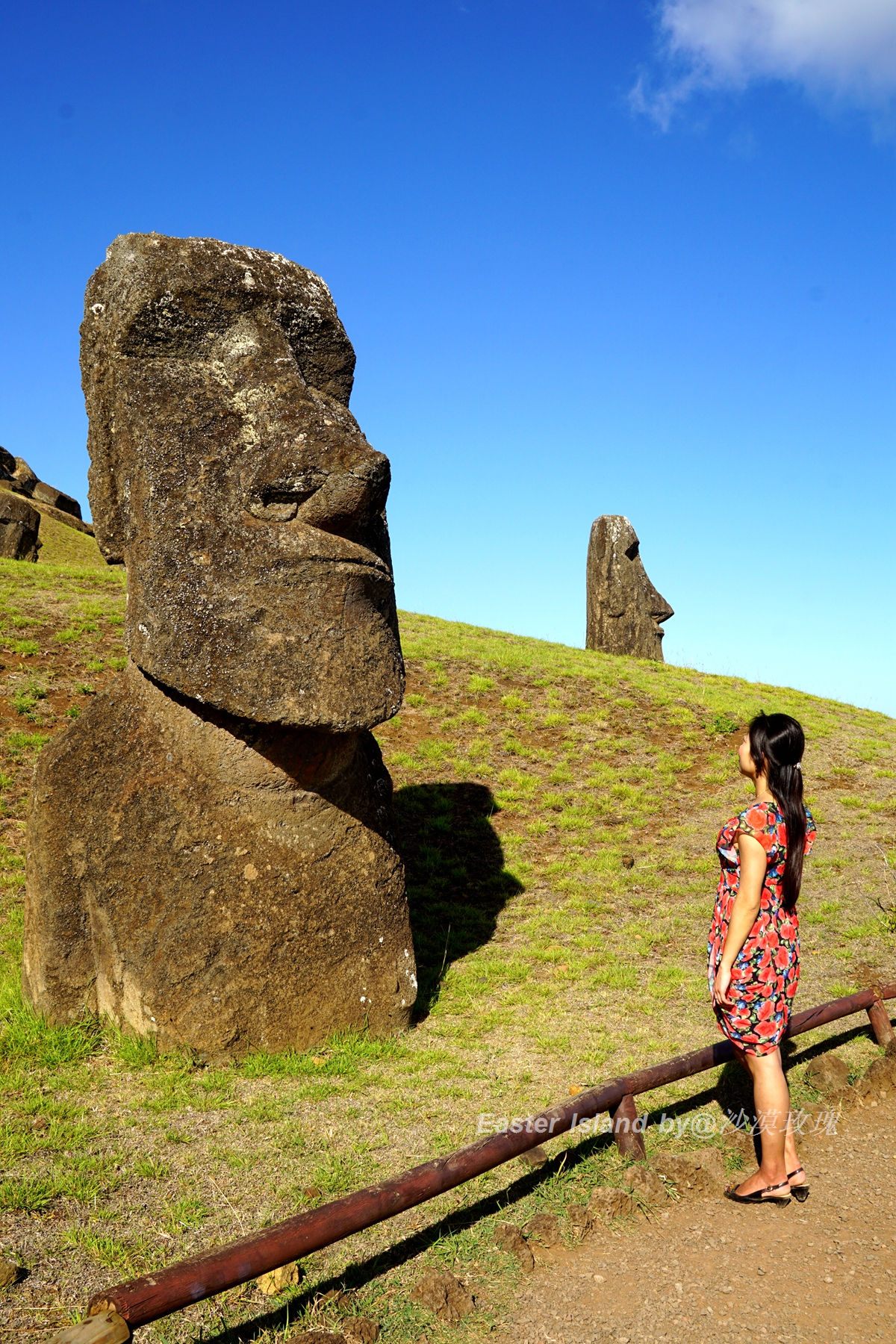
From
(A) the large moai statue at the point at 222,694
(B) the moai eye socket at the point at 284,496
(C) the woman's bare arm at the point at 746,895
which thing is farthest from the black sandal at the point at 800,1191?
(B) the moai eye socket at the point at 284,496

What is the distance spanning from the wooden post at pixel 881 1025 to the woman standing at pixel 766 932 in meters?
1.86

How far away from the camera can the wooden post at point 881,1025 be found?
19.1 feet

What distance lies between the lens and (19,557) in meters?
23.0

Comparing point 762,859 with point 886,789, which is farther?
point 886,789

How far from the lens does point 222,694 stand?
194 inches

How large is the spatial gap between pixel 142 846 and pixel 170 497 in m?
1.85

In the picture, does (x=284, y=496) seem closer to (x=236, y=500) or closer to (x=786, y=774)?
(x=236, y=500)

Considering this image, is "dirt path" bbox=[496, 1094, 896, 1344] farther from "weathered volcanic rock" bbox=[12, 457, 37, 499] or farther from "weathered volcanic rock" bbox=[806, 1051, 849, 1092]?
"weathered volcanic rock" bbox=[12, 457, 37, 499]

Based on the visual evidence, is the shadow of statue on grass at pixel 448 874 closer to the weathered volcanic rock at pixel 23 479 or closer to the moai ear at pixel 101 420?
the moai ear at pixel 101 420

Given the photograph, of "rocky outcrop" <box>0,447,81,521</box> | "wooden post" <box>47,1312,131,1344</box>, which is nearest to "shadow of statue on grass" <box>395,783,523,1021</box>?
"wooden post" <box>47,1312,131,1344</box>

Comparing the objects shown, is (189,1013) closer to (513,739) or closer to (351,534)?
(351,534)

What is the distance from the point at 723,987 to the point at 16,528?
2224 centimetres

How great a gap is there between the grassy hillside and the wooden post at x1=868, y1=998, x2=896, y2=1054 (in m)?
0.13

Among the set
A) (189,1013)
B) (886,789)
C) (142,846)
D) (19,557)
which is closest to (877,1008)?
(189,1013)
